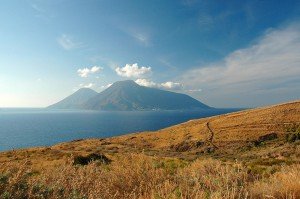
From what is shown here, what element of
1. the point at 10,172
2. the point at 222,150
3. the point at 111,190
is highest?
the point at 10,172

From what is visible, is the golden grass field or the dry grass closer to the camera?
the dry grass

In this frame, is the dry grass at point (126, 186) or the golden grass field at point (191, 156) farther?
the golden grass field at point (191, 156)

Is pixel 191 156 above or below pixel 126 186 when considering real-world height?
below

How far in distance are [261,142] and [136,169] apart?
64.0 m

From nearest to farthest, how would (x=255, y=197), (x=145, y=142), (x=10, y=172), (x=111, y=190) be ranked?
(x=10, y=172) → (x=255, y=197) → (x=111, y=190) → (x=145, y=142)

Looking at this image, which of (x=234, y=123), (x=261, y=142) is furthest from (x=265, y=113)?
(x=261, y=142)

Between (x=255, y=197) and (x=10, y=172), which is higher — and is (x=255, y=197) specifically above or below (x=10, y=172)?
below

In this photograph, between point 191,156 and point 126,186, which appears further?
point 191,156

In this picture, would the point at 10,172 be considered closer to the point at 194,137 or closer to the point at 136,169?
the point at 136,169

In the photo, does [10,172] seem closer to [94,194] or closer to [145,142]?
[94,194]

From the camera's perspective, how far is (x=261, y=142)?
69.0 metres

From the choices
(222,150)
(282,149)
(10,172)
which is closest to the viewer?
(10,172)

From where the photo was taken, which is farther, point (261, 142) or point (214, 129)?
point (214, 129)

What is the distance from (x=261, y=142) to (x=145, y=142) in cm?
3006
